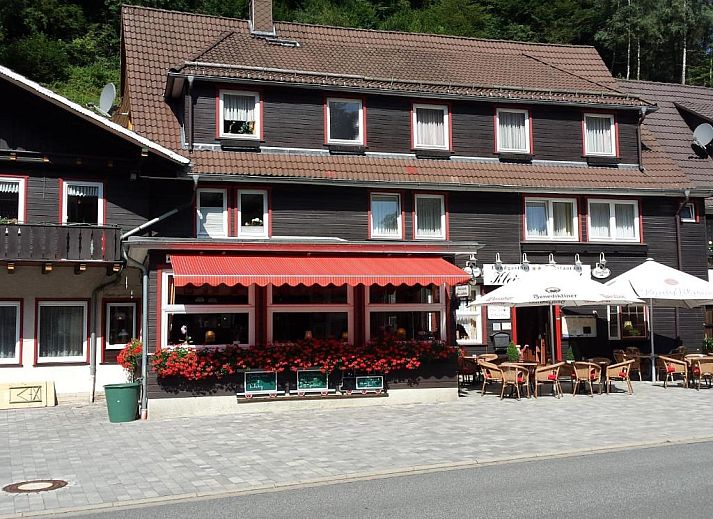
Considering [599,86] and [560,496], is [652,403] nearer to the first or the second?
[560,496]

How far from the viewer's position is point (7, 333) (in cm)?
2072

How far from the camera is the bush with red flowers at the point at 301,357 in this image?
1678 centimetres

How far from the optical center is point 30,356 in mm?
20812

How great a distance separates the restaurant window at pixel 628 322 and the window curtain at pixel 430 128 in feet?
24.9

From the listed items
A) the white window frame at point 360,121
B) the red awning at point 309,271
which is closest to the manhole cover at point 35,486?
the red awning at point 309,271

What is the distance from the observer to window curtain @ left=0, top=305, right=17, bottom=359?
2067 centimetres

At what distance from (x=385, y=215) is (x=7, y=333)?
36.1 feet

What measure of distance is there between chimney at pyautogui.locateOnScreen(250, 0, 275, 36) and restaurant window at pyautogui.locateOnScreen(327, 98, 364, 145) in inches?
194

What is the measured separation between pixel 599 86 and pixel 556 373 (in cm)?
1275

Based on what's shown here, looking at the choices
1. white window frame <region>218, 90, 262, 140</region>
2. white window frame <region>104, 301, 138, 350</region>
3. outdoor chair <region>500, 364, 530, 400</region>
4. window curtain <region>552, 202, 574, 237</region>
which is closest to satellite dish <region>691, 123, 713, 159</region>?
window curtain <region>552, 202, 574, 237</region>

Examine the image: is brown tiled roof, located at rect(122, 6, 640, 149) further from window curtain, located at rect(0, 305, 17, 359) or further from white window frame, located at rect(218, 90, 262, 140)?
window curtain, located at rect(0, 305, 17, 359)

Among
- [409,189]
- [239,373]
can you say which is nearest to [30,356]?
[239,373]

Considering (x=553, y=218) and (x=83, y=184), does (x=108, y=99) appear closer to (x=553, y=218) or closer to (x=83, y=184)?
(x=83, y=184)

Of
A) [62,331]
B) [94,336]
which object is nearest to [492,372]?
[94,336]
